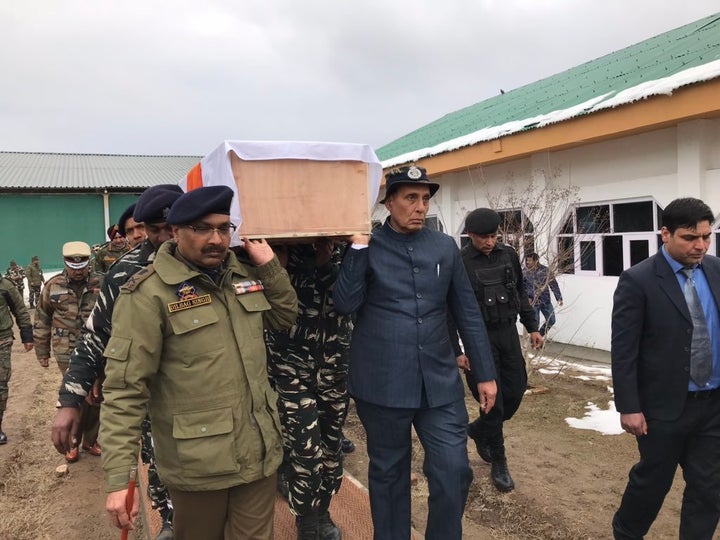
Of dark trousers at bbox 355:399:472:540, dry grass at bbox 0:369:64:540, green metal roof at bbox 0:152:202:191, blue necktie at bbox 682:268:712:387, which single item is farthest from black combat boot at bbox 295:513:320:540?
green metal roof at bbox 0:152:202:191

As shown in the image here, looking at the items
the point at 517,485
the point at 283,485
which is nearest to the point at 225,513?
the point at 283,485

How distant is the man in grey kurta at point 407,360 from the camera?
253 cm

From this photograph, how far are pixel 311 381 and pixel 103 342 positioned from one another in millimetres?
1130

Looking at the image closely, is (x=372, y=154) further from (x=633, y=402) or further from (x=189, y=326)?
(x=633, y=402)

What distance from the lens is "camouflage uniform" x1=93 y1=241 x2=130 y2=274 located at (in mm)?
5895

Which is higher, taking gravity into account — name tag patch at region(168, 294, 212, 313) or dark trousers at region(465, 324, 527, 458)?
name tag patch at region(168, 294, 212, 313)

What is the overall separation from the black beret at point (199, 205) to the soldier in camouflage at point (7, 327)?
13.9ft

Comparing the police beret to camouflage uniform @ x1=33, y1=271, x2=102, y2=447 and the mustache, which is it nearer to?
the mustache

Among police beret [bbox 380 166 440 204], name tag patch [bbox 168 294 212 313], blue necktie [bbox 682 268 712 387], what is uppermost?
police beret [bbox 380 166 440 204]

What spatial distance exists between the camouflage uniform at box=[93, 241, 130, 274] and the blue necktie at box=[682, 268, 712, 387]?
5.27m

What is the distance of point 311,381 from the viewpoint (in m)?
2.98

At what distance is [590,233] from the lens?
8680 millimetres

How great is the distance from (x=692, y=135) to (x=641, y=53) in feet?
11.3

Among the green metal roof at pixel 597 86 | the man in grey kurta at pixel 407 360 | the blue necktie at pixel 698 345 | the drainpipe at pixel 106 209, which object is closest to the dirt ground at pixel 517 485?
the man in grey kurta at pixel 407 360
